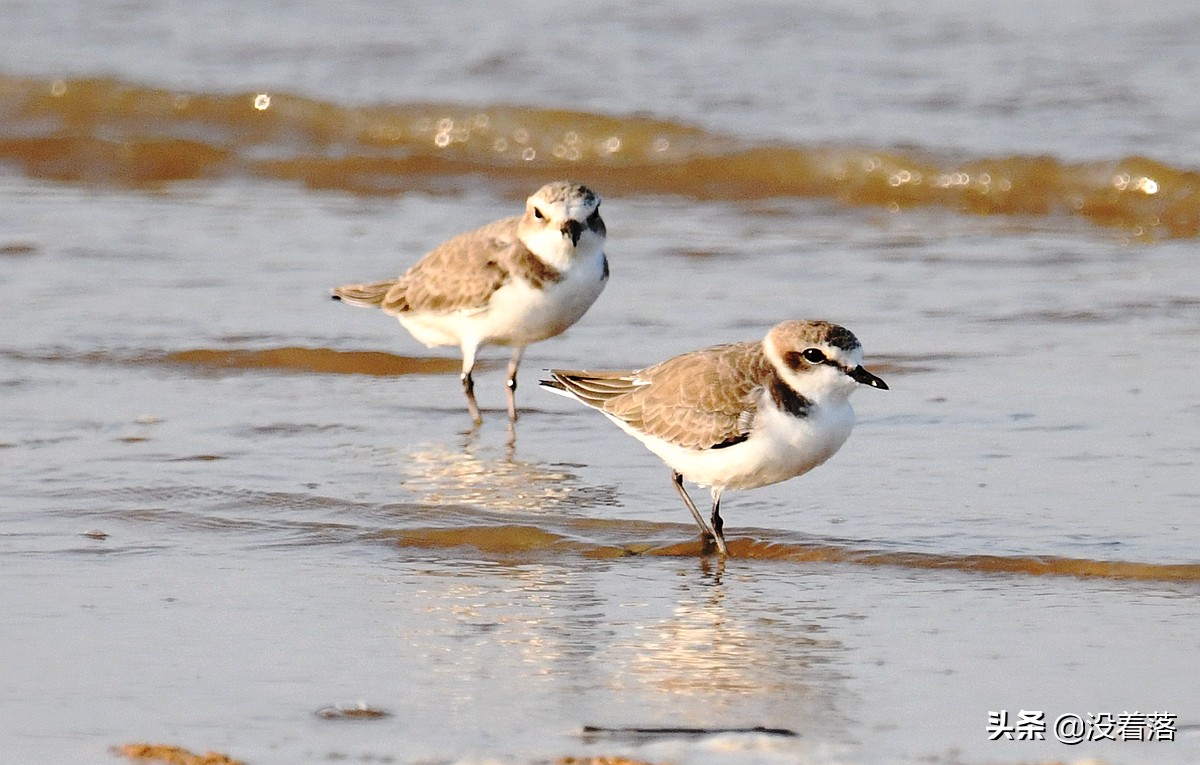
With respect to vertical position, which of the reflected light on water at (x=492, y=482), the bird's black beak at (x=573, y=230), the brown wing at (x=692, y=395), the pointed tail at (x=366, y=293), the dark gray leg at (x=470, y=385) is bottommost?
the reflected light on water at (x=492, y=482)

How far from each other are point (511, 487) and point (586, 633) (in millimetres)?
1721

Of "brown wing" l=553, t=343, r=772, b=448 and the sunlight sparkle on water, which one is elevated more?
the sunlight sparkle on water

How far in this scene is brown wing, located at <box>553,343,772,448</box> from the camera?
5.67 metres

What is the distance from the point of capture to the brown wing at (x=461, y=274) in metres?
7.85

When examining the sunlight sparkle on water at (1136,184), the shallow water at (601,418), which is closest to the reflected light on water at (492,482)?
the shallow water at (601,418)

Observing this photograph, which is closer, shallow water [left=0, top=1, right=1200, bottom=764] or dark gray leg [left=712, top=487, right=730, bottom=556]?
shallow water [left=0, top=1, right=1200, bottom=764]

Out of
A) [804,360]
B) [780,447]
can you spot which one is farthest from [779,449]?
[804,360]

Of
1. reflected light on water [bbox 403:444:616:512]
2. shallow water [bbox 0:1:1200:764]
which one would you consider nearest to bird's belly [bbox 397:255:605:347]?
shallow water [bbox 0:1:1200:764]

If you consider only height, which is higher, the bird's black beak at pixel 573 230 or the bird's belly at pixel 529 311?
the bird's black beak at pixel 573 230

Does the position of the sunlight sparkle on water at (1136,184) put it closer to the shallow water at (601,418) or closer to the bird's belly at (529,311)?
the shallow water at (601,418)

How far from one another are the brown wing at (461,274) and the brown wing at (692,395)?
1560mm

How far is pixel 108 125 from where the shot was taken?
15016 mm

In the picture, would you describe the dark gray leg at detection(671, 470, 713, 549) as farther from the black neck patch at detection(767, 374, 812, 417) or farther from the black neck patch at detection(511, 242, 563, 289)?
the black neck patch at detection(511, 242, 563, 289)

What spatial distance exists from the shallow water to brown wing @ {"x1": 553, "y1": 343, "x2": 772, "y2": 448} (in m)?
0.37
